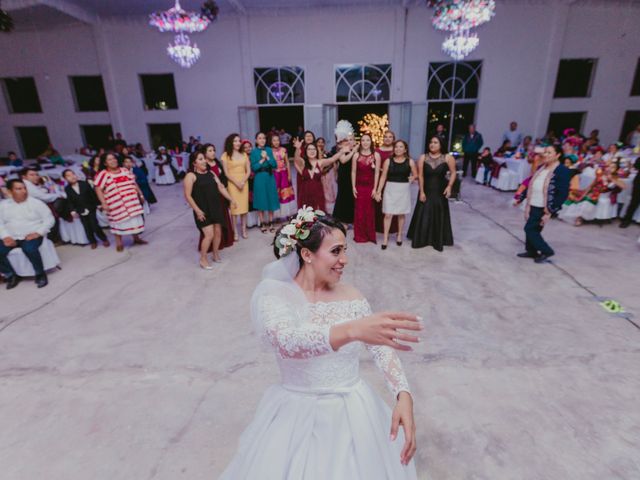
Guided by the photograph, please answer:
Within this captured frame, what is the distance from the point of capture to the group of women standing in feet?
15.1

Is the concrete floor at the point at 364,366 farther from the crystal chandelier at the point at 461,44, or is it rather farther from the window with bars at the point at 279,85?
the window with bars at the point at 279,85

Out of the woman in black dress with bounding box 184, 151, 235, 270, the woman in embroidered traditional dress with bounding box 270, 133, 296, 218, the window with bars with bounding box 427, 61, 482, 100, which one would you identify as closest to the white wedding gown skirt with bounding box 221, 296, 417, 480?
the woman in black dress with bounding box 184, 151, 235, 270

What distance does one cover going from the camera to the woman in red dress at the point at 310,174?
5586 mm

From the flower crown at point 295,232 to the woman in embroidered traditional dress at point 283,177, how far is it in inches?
180

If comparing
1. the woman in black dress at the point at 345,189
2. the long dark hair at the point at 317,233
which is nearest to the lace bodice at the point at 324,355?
the long dark hair at the point at 317,233

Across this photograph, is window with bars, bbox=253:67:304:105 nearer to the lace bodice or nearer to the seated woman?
the seated woman

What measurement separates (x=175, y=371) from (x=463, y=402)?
2087mm

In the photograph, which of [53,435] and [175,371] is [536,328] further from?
[53,435]

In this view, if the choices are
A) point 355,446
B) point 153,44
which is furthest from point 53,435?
point 153,44

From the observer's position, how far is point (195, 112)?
12.5 metres

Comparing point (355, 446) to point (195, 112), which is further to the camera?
point (195, 112)

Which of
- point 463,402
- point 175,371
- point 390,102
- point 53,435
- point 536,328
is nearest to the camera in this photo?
point 53,435

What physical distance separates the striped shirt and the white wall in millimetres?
7527

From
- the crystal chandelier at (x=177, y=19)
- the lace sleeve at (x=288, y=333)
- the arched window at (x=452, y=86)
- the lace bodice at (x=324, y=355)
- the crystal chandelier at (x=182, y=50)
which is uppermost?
the crystal chandelier at (x=177, y=19)
